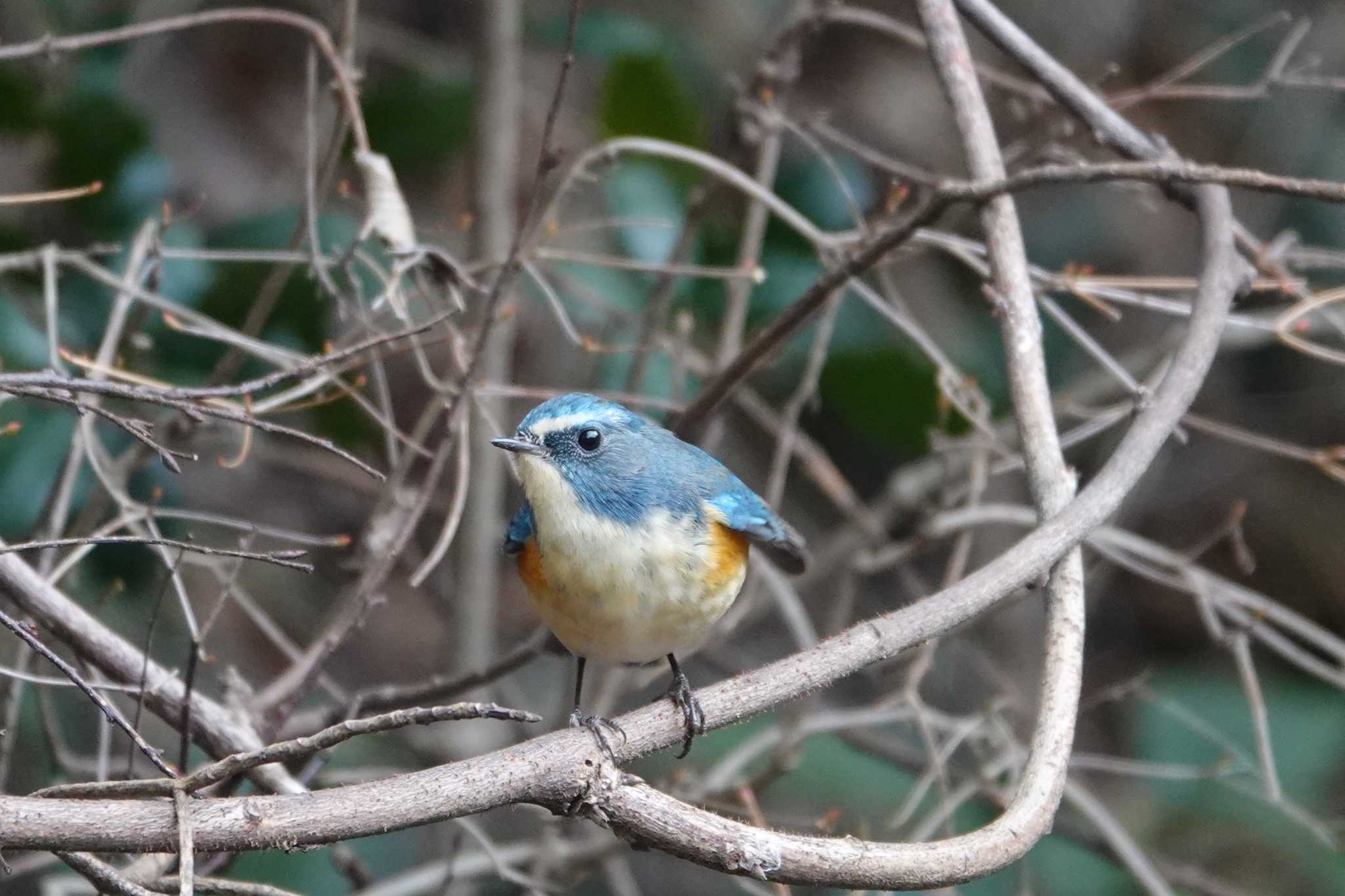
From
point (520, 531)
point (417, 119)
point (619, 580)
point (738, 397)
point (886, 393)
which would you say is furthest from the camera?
point (417, 119)

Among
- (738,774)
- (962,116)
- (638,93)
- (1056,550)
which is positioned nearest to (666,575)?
(1056,550)

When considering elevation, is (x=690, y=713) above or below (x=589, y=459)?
below

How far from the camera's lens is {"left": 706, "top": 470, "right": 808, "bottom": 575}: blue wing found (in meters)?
3.02

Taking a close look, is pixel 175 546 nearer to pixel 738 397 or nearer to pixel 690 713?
pixel 690 713

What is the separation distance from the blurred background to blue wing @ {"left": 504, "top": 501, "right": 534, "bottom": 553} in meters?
0.28

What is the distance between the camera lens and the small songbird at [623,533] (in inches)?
110

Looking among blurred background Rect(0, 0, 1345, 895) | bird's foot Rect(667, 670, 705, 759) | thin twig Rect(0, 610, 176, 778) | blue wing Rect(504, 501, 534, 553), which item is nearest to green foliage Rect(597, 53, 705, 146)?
blurred background Rect(0, 0, 1345, 895)

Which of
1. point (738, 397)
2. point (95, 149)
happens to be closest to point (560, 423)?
point (738, 397)

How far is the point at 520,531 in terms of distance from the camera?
9.86ft

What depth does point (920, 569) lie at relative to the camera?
684 cm

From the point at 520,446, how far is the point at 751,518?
561 mm

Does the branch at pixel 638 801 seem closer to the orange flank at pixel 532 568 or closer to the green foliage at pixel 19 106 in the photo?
the orange flank at pixel 532 568

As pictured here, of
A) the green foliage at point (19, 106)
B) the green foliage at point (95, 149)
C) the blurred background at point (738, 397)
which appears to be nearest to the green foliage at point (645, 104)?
the blurred background at point (738, 397)

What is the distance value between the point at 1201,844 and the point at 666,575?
3.90 meters
